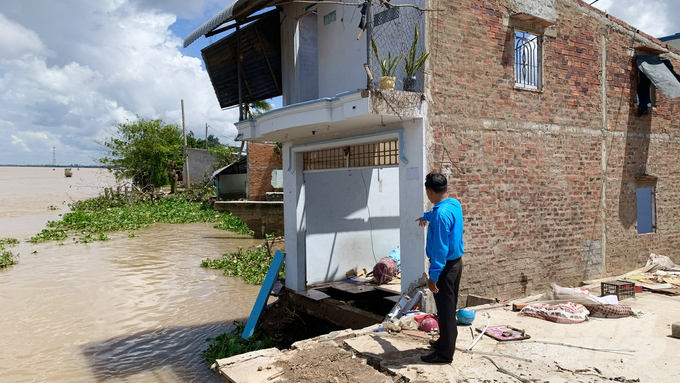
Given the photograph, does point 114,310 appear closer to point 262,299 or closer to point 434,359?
point 262,299

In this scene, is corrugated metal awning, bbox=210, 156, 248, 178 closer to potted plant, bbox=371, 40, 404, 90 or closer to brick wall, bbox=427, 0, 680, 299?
brick wall, bbox=427, 0, 680, 299

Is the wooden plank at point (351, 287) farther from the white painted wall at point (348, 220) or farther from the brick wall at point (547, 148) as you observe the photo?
the brick wall at point (547, 148)

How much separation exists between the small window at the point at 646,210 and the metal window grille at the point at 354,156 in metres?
5.98

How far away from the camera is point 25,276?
13641mm

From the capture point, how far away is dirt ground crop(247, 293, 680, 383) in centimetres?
446

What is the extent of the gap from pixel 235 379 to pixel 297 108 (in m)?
4.30

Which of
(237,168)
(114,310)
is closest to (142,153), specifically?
(237,168)

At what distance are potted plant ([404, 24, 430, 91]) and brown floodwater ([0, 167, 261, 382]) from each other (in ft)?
18.7

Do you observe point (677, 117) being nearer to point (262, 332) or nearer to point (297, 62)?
point (297, 62)

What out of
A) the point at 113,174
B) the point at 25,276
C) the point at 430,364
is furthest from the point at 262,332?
the point at 113,174

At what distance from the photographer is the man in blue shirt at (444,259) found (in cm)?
448

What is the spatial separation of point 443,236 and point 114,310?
30.7 feet

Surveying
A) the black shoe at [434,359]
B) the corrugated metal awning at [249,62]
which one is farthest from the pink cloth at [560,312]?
the corrugated metal awning at [249,62]

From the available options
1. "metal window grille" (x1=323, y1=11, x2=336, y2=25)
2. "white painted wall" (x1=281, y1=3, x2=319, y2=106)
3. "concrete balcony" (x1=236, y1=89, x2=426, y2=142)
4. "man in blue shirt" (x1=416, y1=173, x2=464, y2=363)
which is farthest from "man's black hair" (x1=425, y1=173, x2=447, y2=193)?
"metal window grille" (x1=323, y1=11, x2=336, y2=25)
